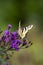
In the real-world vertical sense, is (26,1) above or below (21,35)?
above

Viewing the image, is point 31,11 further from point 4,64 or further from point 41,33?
point 4,64

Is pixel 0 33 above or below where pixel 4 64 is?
above

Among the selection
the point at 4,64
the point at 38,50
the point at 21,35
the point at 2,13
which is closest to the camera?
the point at 4,64

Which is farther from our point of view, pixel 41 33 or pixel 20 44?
pixel 41 33

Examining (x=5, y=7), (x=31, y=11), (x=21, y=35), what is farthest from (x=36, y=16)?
(x=21, y=35)

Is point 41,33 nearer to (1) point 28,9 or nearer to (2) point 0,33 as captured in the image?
(1) point 28,9

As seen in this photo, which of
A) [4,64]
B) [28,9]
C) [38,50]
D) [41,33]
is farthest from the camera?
[28,9]

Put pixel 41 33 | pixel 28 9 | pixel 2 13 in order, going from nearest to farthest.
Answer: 1. pixel 41 33
2. pixel 2 13
3. pixel 28 9

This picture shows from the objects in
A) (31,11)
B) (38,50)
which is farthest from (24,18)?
(38,50)

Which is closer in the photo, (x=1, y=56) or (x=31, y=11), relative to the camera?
(x=1, y=56)
